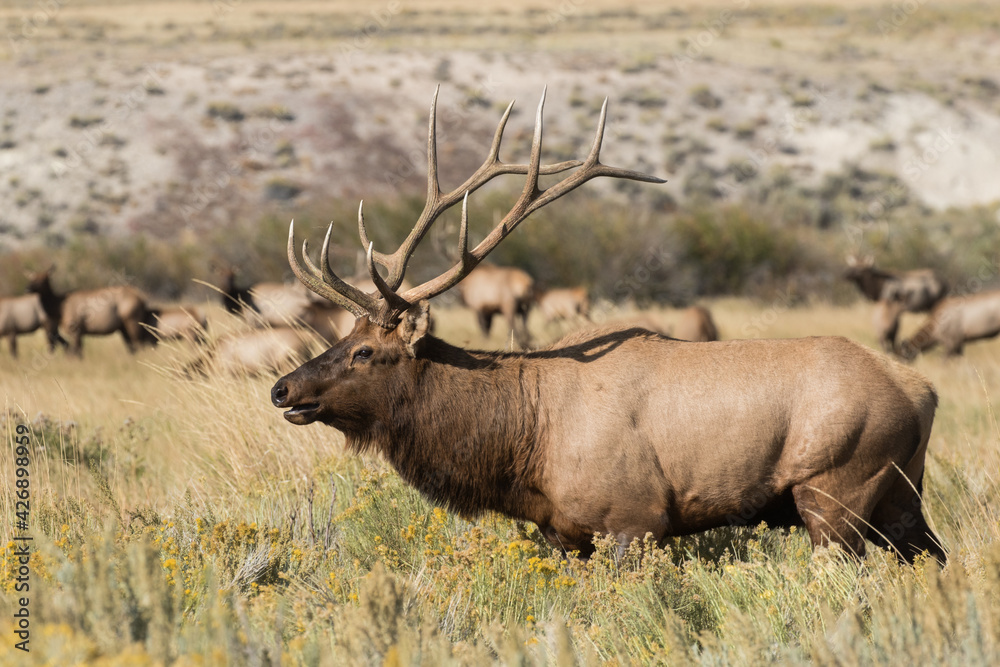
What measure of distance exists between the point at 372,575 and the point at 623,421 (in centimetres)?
182

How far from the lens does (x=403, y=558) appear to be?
5223 mm

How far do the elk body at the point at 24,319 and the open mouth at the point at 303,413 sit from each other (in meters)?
11.8

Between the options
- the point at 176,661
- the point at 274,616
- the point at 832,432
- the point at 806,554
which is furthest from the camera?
the point at 806,554

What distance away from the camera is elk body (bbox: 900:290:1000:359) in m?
14.4

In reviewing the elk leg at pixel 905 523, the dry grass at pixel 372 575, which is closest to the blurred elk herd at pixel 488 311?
the dry grass at pixel 372 575

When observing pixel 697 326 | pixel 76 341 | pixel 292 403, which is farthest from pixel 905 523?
pixel 76 341

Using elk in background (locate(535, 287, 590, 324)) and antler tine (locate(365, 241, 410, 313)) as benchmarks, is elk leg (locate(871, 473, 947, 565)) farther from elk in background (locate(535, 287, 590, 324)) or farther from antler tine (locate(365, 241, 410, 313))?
elk in background (locate(535, 287, 590, 324))

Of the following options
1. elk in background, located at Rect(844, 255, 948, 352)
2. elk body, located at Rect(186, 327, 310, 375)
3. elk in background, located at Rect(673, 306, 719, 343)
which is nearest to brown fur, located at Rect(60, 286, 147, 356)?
elk body, located at Rect(186, 327, 310, 375)

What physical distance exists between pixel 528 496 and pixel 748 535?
1645 mm

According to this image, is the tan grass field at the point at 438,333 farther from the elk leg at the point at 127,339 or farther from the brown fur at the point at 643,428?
the elk leg at the point at 127,339

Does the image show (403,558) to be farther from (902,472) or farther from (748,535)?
(902,472)

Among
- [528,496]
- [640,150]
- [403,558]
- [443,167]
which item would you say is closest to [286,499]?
[403,558]

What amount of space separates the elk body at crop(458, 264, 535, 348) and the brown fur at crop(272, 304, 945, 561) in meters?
11.9

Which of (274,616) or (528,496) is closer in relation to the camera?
(274,616)
